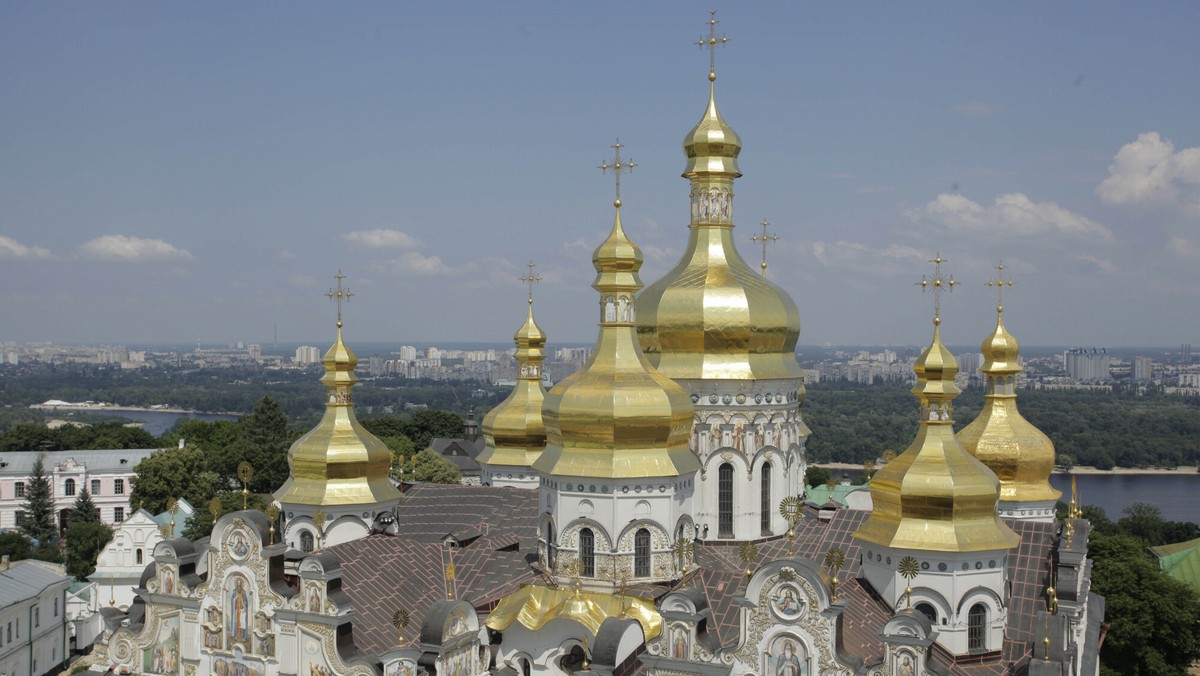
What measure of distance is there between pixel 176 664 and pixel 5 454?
140 ft

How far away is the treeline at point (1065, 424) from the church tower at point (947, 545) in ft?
193

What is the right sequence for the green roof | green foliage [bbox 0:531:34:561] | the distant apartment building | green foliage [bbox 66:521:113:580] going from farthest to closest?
1. the distant apartment building
2. green foliage [bbox 66:521:113:580]
3. green foliage [bbox 0:531:34:561]
4. the green roof

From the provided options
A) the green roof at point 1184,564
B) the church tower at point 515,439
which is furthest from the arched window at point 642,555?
the green roof at point 1184,564

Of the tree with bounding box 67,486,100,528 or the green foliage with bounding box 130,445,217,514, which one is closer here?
the tree with bounding box 67,486,100,528

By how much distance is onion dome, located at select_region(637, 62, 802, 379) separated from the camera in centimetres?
2052

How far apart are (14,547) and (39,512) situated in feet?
28.5

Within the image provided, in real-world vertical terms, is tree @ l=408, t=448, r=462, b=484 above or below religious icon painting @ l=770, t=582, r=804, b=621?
below

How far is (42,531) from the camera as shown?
45.3m

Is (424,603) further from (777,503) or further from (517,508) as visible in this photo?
(777,503)

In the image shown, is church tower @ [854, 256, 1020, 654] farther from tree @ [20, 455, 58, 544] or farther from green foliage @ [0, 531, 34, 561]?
tree @ [20, 455, 58, 544]

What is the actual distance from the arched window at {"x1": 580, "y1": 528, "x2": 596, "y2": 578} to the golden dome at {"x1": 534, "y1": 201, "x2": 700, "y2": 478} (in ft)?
3.51

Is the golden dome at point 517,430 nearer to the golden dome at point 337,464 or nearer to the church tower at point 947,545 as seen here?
the golden dome at point 337,464

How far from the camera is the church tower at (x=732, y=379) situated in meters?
20.3

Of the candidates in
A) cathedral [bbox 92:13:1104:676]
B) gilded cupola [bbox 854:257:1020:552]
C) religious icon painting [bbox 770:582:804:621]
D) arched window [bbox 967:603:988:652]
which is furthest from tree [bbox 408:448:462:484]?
religious icon painting [bbox 770:582:804:621]
